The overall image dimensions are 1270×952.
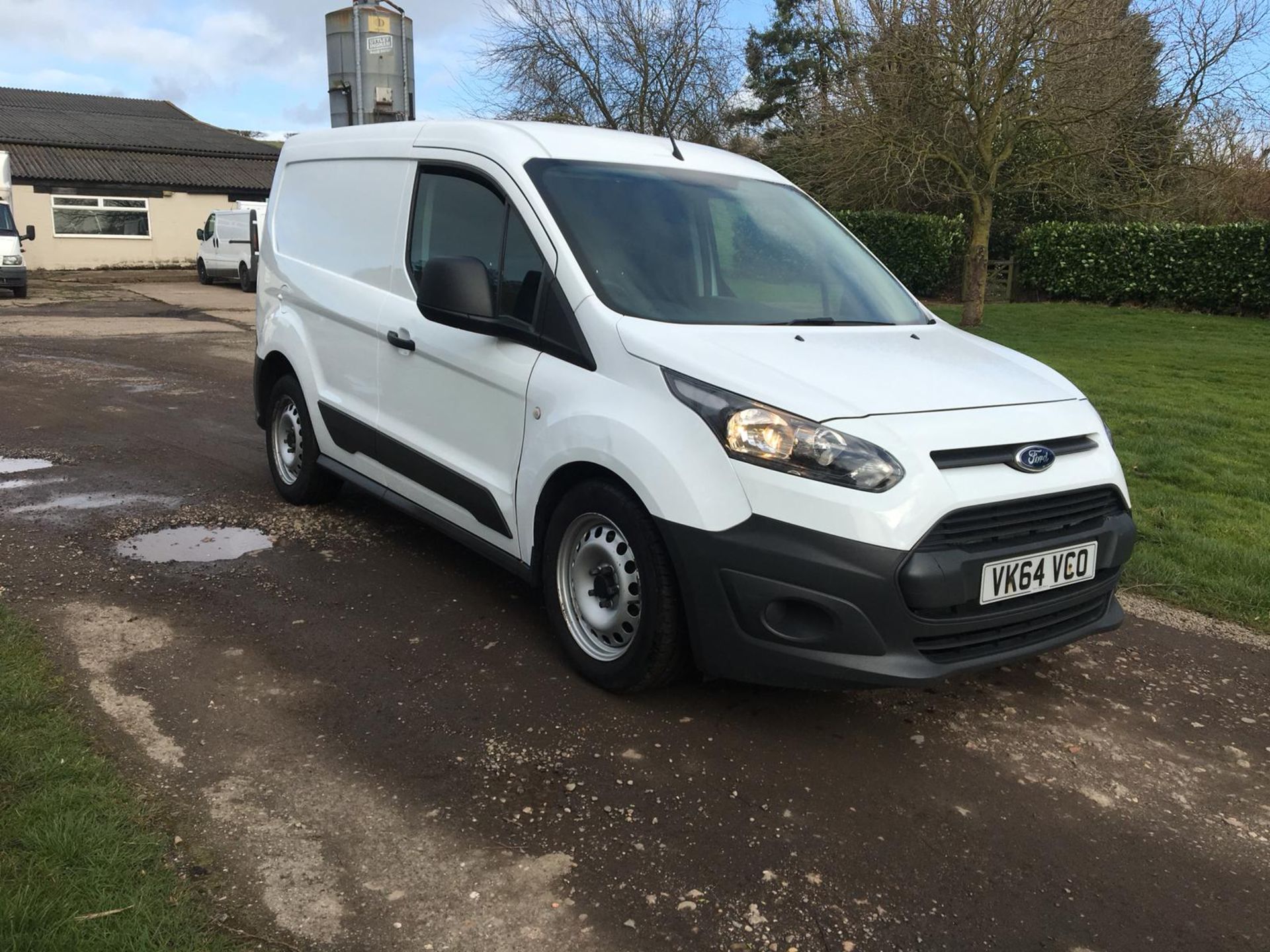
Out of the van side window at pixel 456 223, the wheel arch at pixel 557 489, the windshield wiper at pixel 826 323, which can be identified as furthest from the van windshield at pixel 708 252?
the wheel arch at pixel 557 489

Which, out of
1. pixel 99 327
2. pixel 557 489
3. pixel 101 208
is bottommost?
pixel 99 327

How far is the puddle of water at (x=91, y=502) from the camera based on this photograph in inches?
232

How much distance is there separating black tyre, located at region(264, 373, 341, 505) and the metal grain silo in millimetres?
5894

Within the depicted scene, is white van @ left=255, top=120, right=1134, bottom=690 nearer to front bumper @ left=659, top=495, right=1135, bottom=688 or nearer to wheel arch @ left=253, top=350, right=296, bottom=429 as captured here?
front bumper @ left=659, top=495, right=1135, bottom=688

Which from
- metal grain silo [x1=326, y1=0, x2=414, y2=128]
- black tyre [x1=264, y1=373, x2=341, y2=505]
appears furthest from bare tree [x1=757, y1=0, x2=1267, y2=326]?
black tyre [x1=264, y1=373, x2=341, y2=505]

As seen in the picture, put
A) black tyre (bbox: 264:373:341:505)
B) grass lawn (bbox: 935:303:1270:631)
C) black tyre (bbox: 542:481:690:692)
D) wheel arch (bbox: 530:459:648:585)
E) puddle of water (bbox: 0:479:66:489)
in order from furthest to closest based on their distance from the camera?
puddle of water (bbox: 0:479:66:489)
black tyre (bbox: 264:373:341:505)
grass lawn (bbox: 935:303:1270:631)
wheel arch (bbox: 530:459:648:585)
black tyre (bbox: 542:481:690:692)

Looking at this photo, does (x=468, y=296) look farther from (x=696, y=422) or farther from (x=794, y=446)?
(x=794, y=446)

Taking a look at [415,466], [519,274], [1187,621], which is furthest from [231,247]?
[1187,621]

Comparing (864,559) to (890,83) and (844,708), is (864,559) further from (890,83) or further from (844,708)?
(890,83)

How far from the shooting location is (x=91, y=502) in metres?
6.06

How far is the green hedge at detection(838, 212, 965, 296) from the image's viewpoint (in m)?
26.1

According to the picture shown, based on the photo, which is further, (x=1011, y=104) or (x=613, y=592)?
(x=1011, y=104)

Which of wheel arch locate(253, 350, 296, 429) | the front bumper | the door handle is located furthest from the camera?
wheel arch locate(253, 350, 296, 429)

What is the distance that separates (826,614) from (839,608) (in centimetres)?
5
